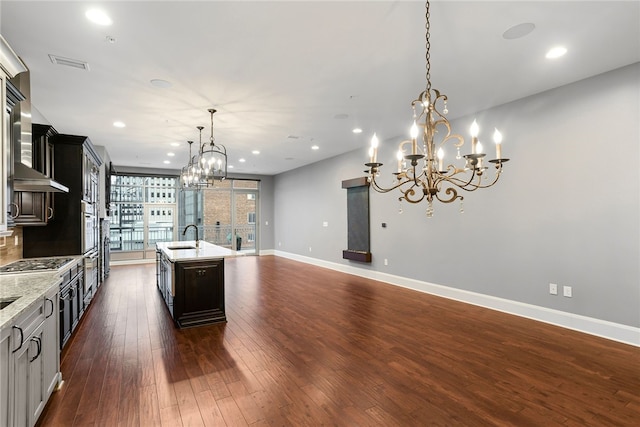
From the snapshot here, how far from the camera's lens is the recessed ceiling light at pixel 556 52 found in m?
→ 3.04

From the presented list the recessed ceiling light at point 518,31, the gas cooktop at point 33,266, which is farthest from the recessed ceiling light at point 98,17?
the recessed ceiling light at point 518,31

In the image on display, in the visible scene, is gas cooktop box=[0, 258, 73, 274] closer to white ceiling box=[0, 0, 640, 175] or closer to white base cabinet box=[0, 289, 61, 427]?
white base cabinet box=[0, 289, 61, 427]

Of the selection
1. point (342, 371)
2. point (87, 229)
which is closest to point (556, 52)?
point (342, 371)

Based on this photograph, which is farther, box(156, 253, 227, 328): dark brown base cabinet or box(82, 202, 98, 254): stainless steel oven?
box(82, 202, 98, 254): stainless steel oven

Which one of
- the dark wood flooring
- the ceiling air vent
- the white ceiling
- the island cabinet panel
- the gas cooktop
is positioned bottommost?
the dark wood flooring

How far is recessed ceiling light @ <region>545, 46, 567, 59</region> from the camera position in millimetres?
3039

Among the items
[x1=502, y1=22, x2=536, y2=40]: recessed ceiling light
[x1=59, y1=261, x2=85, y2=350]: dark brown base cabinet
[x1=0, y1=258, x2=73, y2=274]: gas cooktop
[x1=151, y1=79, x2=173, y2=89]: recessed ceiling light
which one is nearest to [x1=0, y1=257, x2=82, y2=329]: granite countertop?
[x1=0, y1=258, x2=73, y2=274]: gas cooktop

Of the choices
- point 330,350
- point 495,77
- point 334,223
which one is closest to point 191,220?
point 334,223

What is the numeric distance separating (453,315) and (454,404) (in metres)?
2.24

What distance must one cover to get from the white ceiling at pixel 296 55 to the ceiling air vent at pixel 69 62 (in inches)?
3.4

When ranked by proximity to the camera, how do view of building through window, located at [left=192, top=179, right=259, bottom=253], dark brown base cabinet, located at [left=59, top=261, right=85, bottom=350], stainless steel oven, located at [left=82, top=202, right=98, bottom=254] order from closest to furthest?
1. dark brown base cabinet, located at [left=59, top=261, right=85, bottom=350]
2. stainless steel oven, located at [left=82, top=202, right=98, bottom=254]
3. view of building through window, located at [left=192, top=179, right=259, bottom=253]

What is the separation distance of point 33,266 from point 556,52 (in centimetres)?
565

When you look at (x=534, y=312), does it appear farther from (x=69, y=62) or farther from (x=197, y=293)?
(x=69, y=62)

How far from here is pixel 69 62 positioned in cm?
322
